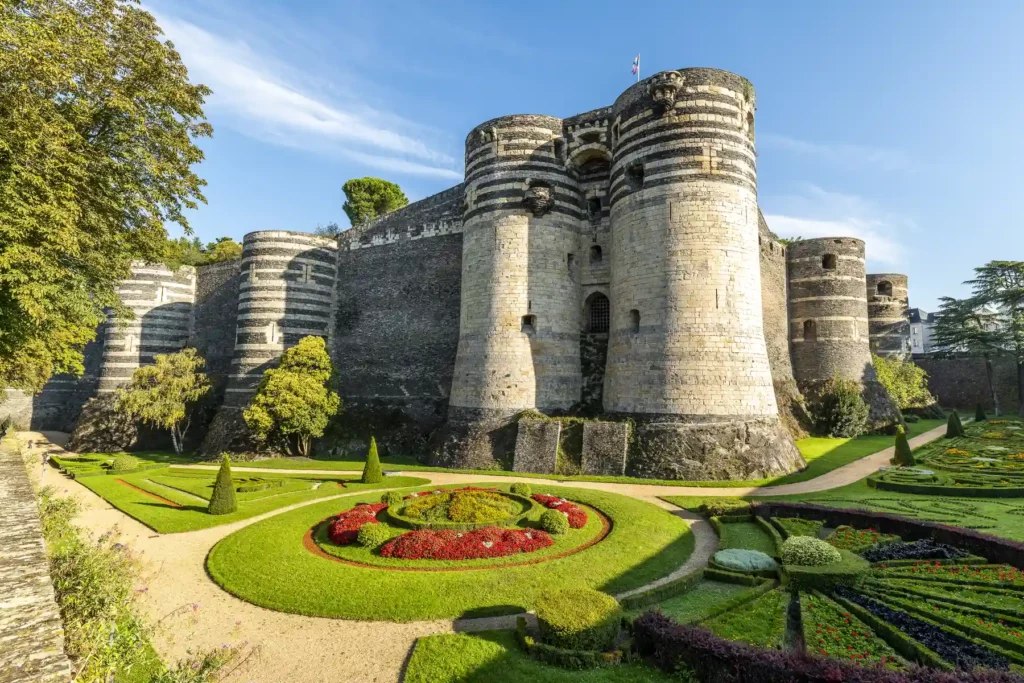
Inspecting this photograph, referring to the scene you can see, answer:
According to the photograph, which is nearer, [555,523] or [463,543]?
[463,543]

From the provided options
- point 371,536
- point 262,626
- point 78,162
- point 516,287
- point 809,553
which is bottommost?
point 262,626

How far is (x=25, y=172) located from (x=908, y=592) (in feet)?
66.7

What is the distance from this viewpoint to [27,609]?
538cm

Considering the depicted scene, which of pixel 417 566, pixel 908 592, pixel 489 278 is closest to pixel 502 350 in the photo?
pixel 489 278

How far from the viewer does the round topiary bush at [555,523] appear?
1365cm

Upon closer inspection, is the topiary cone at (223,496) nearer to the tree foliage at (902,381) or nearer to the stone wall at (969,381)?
the tree foliage at (902,381)

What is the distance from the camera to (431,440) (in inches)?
1055

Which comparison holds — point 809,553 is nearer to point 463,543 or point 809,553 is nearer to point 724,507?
point 724,507

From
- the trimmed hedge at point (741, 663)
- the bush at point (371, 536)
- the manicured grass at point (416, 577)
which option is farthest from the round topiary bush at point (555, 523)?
the trimmed hedge at point (741, 663)

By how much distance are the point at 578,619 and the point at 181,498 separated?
55.1 ft

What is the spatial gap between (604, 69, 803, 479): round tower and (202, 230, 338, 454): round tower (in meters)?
20.4

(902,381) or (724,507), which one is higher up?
(902,381)

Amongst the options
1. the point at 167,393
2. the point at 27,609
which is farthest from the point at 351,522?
the point at 167,393

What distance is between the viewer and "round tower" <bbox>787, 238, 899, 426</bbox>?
3297 centimetres
